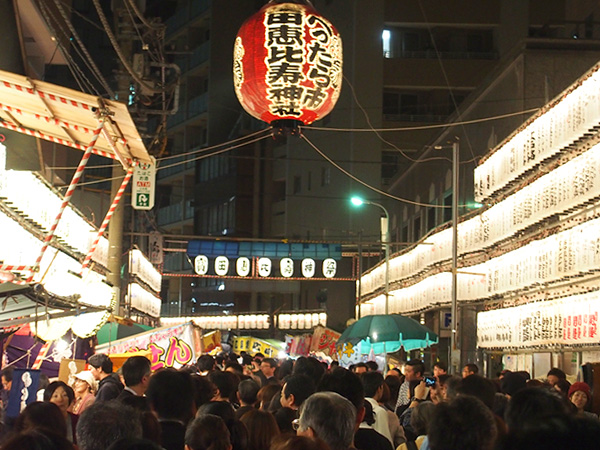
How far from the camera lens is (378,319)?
2214cm

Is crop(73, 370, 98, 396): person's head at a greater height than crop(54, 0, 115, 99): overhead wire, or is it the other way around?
crop(54, 0, 115, 99): overhead wire

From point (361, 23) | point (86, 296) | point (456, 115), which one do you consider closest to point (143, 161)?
point (86, 296)

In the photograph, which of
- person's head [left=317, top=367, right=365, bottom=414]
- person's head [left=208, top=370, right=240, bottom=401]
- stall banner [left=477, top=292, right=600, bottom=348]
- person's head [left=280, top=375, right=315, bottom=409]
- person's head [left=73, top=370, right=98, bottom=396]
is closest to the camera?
person's head [left=317, top=367, right=365, bottom=414]

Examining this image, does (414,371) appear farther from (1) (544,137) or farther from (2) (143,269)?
(2) (143,269)

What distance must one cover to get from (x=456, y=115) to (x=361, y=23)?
19.9 m

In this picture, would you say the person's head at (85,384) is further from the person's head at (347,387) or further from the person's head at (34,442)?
the person's head at (34,442)

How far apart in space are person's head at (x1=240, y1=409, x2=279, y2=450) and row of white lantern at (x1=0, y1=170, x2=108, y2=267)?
7.47m

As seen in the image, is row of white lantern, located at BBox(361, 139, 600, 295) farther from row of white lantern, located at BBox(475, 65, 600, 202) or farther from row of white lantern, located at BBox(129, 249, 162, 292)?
row of white lantern, located at BBox(129, 249, 162, 292)

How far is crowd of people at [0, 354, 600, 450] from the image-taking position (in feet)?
14.3

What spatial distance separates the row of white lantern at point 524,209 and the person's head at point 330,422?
11.4 meters

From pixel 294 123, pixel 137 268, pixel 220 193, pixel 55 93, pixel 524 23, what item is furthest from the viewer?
pixel 220 193

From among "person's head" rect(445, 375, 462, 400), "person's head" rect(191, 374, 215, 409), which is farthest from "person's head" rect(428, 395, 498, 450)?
"person's head" rect(191, 374, 215, 409)

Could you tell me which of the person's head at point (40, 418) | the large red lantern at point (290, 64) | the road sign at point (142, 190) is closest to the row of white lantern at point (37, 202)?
the large red lantern at point (290, 64)

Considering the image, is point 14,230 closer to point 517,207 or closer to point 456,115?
point 517,207
